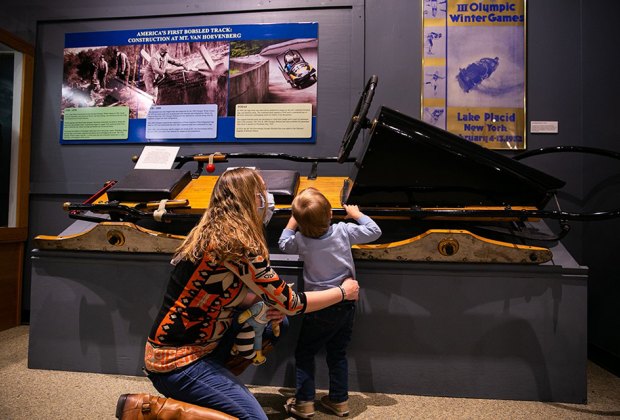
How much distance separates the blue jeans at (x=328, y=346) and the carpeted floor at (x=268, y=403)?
Result: 12 centimetres

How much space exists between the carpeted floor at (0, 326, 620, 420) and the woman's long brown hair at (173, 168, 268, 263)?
2.90ft

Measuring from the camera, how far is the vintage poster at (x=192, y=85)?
3.00m

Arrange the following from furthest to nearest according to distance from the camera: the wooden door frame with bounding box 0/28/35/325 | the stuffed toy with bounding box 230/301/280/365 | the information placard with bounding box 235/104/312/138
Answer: the wooden door frame with bounding box 0/28/35/325, the information placard with bounding box 235/104/312/138, the stuffed toy with bounding box 230/301/280/365

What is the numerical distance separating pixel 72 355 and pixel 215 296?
1401 millimetres

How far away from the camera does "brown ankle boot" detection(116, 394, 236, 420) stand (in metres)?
1.15

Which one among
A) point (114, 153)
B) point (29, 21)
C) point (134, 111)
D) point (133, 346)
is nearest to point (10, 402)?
point (133, 346)

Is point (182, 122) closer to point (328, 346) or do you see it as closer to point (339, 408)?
point (328, 346)

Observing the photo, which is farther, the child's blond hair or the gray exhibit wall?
the gray exhibit wall

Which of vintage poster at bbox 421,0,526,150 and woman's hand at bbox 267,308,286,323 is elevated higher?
vintage poster at bbox 421,0,526,150

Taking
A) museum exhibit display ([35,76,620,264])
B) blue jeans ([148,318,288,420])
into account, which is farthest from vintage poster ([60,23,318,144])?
blue jeans ([148,318,288,420])

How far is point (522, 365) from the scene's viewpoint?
1.81 metres

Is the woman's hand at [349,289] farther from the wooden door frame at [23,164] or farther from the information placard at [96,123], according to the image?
the wooden door frame at [23,164]

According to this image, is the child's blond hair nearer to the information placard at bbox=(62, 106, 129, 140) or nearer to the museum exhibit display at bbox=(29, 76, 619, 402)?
the museum exhibit display at bbox=(29, 76, 619, 402)

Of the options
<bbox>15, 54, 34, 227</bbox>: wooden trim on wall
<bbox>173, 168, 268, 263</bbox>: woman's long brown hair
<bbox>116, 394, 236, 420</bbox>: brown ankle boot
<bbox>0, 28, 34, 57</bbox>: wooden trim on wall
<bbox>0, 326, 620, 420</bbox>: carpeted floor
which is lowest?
<bbox>0, 326, 620, 420</bbox>: carpeted floor
